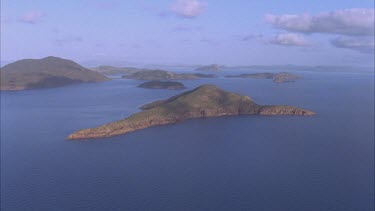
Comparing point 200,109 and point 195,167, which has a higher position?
point 200,109

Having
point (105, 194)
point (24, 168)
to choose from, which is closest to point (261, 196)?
point (105, 194)

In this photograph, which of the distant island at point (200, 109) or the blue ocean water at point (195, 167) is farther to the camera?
the distant island at point (200, 109)

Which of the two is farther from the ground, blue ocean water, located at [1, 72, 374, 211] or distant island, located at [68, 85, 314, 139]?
distant island, located at [68, 85, 314, 139]

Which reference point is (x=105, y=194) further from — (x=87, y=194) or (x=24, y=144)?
(x=24, y=144)

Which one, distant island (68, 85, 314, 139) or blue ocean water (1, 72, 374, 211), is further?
distant island (68, 85, 314, 139)

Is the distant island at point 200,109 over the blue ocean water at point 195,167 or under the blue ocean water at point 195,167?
over
